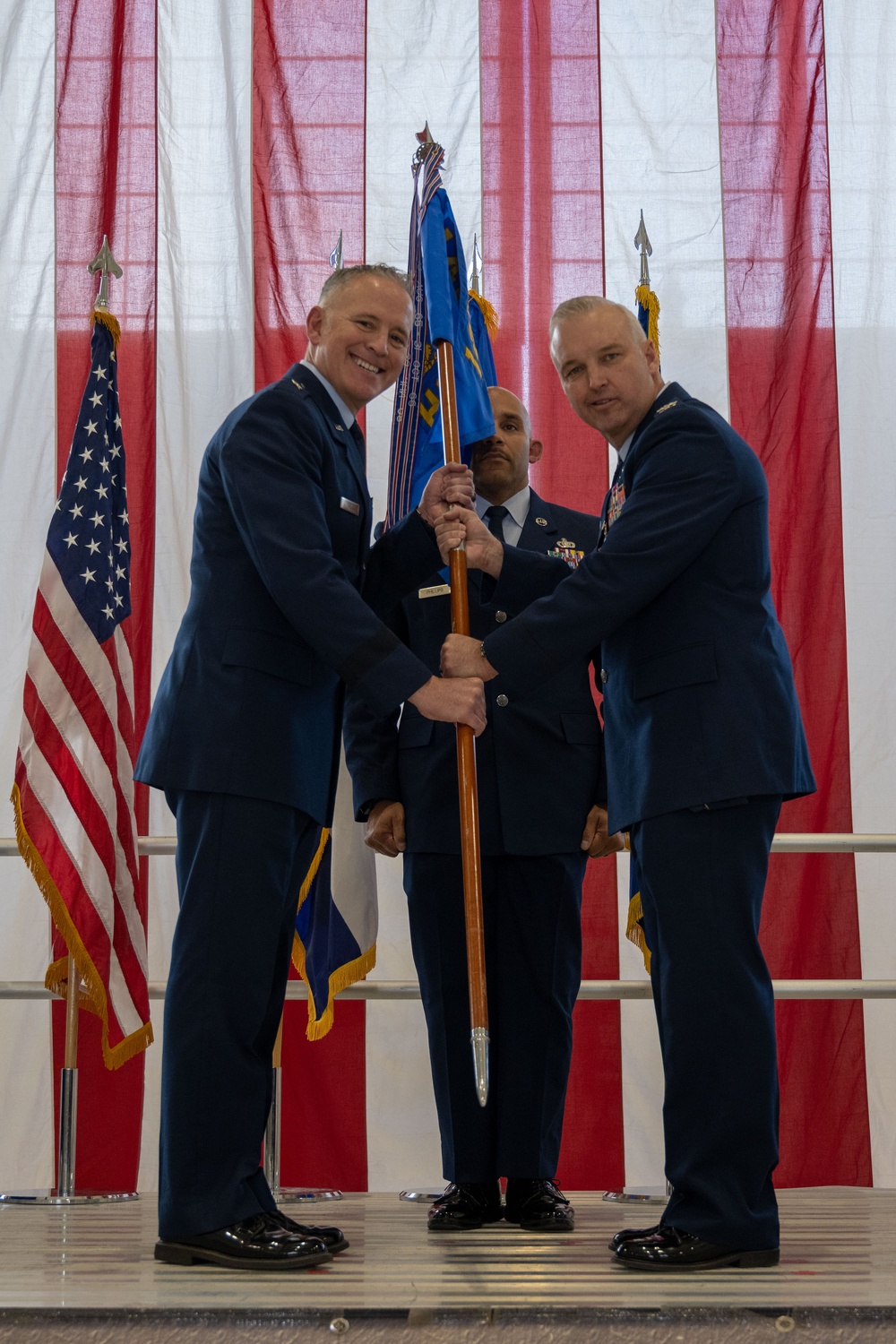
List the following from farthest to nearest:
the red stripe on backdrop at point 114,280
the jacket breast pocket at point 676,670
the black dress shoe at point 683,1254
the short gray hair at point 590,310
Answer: the red stripe on backdrop at point 114,280
the short gray hair at point 590,310
the jacket breast pocket at point 676,670
the black dress shoe at point 683,1254

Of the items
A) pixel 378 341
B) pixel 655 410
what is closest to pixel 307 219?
pixel 378 341

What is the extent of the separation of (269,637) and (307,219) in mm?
1972

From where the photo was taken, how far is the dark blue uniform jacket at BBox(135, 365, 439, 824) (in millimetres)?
1974

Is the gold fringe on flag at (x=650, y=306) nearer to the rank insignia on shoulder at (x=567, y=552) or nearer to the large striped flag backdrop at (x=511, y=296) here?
the large striped flag backdrop at (x=511, y=296)

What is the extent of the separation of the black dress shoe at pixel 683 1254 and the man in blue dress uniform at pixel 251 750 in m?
0.42

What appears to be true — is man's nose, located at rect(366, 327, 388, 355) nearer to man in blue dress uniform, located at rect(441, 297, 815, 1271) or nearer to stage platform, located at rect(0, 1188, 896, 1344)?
man in blue dress uniform, located at rect(441, 297, 815, 1271)

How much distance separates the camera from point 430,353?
258 cm

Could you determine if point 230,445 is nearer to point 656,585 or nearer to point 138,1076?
point 656,585

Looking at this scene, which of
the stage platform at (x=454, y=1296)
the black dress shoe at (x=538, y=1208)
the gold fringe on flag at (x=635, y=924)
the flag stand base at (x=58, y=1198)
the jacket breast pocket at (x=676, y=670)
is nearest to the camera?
the stage platform at (x=454, y=1296)

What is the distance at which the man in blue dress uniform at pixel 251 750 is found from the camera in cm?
184

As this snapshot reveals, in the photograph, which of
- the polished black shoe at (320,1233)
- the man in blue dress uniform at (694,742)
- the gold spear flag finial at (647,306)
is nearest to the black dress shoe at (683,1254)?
the man in blue dress uniform at (694,742)

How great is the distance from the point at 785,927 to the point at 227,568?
192 cm

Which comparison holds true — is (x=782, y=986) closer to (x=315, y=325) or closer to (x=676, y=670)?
(x=676, y=670)

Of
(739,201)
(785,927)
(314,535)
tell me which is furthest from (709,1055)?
(739,201)
